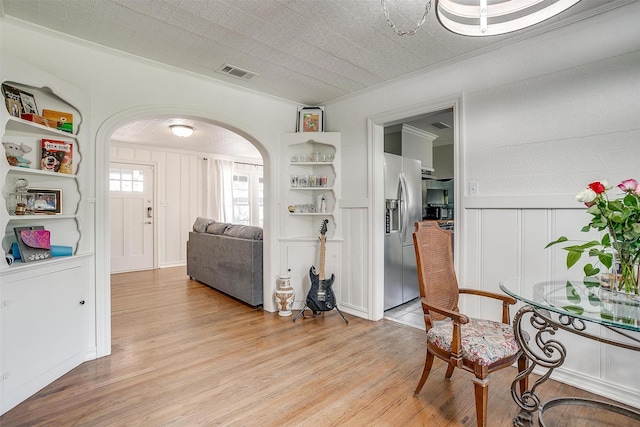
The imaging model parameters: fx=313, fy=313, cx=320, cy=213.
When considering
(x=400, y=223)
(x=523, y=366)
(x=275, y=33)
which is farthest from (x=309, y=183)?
(x=523, y=366)

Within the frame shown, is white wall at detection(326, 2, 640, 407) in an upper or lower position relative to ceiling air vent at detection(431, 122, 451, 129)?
lower

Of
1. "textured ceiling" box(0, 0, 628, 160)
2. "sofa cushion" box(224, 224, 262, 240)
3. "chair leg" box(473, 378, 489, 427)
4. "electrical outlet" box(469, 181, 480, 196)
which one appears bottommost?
"chair leg" box(473, 378, 489, 427)

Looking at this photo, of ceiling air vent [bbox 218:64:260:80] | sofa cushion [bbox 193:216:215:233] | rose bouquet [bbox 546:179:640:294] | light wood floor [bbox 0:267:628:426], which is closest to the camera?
rose bouquet [bbox 546:179:640:294]

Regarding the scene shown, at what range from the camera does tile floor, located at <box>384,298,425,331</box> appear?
130 inches

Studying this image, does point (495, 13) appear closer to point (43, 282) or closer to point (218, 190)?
point (43, 282)

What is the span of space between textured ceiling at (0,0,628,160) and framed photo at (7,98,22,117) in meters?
0.61

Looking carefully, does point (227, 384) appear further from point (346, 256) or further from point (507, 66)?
point (507, 66)

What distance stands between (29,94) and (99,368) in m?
2.01

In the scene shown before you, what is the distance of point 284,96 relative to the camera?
3.61m

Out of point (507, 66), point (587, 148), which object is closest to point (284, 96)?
point (507, 66)

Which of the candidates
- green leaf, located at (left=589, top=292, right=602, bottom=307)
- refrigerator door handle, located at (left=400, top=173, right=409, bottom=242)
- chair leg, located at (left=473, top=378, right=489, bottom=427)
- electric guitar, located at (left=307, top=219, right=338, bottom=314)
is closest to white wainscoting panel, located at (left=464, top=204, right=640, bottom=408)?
green leaf, located at (left=589, top=292, right=602, bottom=307)

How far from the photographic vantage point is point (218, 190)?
6930mm

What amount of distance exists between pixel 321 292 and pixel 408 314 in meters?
1.07

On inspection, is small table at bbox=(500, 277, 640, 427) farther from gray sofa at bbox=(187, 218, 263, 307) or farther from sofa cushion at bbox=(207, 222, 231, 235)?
sofa cushion at bbox=(207, 222, 231, 235)
